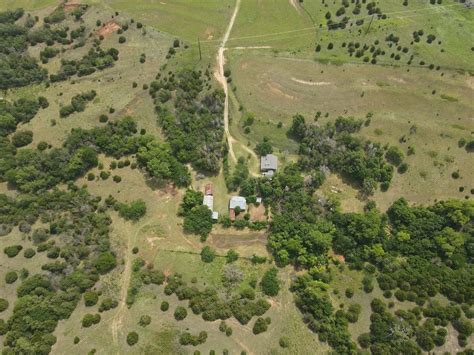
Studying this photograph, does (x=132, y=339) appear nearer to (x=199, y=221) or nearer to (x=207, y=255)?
(x=207, y=255)

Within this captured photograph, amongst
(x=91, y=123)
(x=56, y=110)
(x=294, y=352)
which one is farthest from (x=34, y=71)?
(x=294, y=352)

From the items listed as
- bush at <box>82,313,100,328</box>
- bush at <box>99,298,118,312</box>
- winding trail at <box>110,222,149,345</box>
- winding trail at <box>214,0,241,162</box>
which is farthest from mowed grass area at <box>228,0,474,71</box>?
bush at <box>82,313,100,328</box>

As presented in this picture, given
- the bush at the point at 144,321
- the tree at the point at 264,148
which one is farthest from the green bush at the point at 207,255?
the tree at the point at 264,148

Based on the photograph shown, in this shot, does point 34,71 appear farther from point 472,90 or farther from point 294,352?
point 472,90

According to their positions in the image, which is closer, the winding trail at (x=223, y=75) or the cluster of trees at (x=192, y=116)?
the cluster of trees at (x=192, y=116)

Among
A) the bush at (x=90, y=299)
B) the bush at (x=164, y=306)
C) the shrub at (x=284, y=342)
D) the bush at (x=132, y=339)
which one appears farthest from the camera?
the bush at (x=90, y=299)

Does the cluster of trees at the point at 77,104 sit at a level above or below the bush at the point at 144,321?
above

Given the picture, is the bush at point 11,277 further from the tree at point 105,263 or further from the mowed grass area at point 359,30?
the mowed grass area at point 359,30
